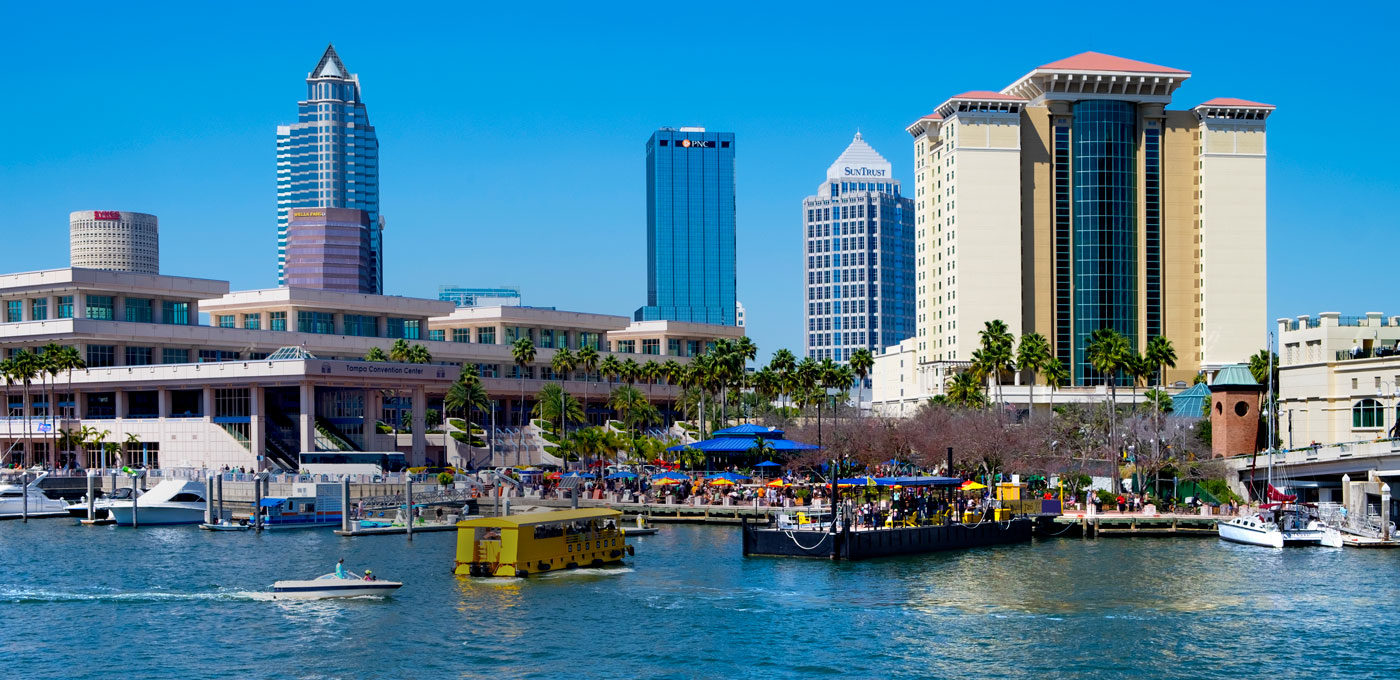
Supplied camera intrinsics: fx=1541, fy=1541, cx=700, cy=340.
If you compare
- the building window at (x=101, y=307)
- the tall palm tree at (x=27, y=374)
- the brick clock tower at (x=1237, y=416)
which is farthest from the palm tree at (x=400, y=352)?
the brick clock tower at (x=1237, y=416)

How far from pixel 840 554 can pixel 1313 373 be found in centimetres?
4414

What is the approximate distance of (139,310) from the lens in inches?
5974

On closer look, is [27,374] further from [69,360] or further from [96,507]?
[96,507]

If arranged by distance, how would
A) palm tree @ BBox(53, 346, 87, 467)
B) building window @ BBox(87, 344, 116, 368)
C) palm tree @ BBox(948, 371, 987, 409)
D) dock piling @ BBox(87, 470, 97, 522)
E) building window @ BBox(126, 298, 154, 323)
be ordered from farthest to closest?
building window @ BBox(126, 298, 154, 323) < palm tree @ BBox(948, 371, 987, 409) < building window @ BBox(87, 344, 116, 368) < palm tree @ BBox(53, 346, 87, 467) < dock piling @ BBox(87, 470, 97, 522)

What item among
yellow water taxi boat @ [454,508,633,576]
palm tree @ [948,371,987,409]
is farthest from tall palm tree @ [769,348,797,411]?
yellow water taxi boat @ [454,508,633,576]

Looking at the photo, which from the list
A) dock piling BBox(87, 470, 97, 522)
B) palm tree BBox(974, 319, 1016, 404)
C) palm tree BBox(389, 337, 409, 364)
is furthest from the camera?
palm tree BBox(389, 337, 409, 364)

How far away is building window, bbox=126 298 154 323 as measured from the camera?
15075cm

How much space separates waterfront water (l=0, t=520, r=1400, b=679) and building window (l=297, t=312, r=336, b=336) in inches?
3016

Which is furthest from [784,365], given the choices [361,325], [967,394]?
[361,325]

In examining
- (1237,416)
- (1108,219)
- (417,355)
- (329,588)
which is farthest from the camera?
(1108,219)

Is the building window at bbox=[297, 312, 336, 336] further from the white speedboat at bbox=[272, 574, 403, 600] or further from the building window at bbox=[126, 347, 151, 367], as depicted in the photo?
the white speedboat at bbox=[272, 574, 403, 600]

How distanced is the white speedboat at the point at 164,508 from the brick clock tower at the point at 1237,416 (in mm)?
72919

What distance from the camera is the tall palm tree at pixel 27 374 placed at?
134m

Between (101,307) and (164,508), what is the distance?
48.6 metres
